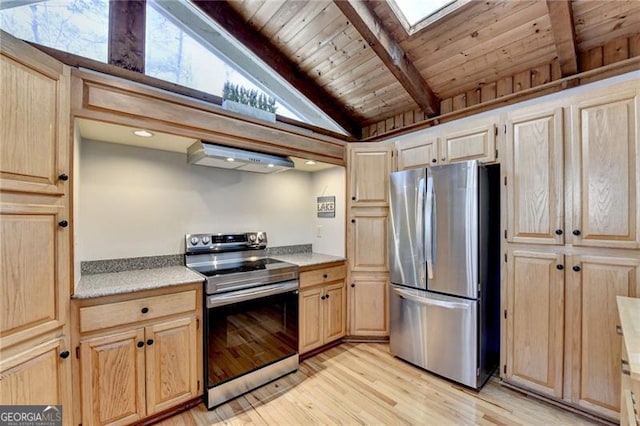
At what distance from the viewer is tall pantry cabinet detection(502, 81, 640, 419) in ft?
5.51

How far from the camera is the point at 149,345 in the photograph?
1722mm

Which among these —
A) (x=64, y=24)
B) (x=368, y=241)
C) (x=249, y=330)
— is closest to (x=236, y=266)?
(x=249, y=330)

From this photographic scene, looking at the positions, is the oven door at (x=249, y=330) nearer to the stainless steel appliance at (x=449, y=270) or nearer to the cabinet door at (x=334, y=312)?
the cabinet door at (x=334, y=312)

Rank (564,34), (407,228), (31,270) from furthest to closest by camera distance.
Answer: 1. (407,228)
2. (564,34)
3. (31,270)

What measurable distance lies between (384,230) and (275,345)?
5.01ft

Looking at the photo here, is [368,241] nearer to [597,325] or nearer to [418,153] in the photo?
[418,153]

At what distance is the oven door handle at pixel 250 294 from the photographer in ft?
6.36

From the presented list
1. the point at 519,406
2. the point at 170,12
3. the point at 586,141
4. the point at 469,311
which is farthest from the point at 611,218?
the point at 170,12

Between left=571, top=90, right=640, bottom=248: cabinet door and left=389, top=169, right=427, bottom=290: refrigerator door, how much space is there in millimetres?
1011

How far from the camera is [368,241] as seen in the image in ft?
9.47

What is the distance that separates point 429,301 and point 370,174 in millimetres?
1366

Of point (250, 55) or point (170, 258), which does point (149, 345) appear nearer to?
point (170, 258)

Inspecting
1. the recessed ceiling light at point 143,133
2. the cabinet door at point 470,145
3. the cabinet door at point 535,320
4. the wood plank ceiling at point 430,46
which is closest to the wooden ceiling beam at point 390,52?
the wood plank ceiling at point 430,46

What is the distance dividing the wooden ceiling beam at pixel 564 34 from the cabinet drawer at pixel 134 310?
319cm
